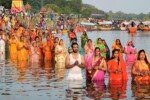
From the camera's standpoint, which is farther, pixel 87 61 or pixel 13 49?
pixel 13 49

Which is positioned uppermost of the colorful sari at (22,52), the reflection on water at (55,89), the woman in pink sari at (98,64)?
the woman in pink sari at (98,64)

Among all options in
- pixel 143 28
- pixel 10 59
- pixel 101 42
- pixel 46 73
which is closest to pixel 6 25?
pixel 10 59

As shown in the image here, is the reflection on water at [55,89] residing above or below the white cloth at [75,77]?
below

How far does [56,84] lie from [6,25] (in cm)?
2714

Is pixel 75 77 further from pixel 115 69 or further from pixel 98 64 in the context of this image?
pixel 115 69

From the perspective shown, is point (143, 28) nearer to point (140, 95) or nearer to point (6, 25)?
point (6, 25)

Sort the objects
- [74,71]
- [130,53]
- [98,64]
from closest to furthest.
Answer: [74,71] → [98,64] → [130,53]

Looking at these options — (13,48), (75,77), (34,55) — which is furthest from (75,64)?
(13,48)

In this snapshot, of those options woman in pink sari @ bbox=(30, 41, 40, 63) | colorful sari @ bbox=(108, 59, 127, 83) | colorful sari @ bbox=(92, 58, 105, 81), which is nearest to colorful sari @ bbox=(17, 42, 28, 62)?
woman in pink sari @ bbox=(30, 41, 40, 63)

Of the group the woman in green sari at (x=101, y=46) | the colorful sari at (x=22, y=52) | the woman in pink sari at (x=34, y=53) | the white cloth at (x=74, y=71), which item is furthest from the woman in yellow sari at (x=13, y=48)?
the white cloth at (x=74, y=71)

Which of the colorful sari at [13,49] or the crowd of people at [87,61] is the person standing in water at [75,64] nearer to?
the crowd of people at [87,61]

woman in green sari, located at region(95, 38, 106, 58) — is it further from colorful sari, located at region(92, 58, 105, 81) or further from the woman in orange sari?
the woman in orange sari

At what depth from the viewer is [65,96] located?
1559cm

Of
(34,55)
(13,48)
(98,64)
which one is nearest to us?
(98,64)
